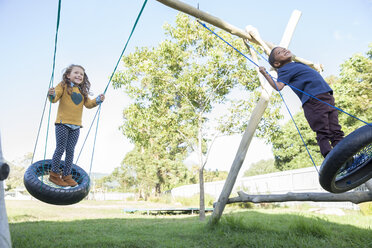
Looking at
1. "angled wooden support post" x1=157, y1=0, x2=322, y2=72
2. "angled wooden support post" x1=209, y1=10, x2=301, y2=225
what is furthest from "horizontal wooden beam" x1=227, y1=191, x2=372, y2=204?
"angled wooden support post" x1=157, y1=0, x2=322, y2=72

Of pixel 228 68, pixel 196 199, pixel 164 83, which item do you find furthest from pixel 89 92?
pixel 196 199

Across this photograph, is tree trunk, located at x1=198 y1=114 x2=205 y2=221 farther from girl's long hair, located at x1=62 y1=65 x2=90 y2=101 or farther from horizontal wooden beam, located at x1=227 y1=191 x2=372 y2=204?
girl's long hair, located at x1=62 y1=65 x2=90 y2=101

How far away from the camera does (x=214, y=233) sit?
16.0 feet

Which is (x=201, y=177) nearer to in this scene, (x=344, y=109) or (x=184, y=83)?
(x=184, y=83)

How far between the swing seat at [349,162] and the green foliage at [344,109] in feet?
18.8

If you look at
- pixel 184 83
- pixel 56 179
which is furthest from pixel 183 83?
pixel 56 179

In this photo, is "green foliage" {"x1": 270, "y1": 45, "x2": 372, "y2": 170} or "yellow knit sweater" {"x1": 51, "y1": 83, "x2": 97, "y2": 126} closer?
"yellow knit sweater" {"x1": 51, "y1": 83, "x2": 97, "y2": 126}

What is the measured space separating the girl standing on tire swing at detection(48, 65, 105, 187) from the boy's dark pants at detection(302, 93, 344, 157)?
2573 mm

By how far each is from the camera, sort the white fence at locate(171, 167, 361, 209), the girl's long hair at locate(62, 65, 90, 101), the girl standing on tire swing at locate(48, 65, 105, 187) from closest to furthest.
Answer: the girl standing on tire swing at locate(48, 65, 105, 187), the girl's long hair at locate(62, 65, 90, 101), the white fence at locate(171, 167, 361, 209)

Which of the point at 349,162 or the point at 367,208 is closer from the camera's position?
the point at 349,162

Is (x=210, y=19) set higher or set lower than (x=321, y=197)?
higher

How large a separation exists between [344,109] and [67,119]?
41.5ft

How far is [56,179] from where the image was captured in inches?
137

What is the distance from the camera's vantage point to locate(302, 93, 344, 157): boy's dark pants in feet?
8.64
